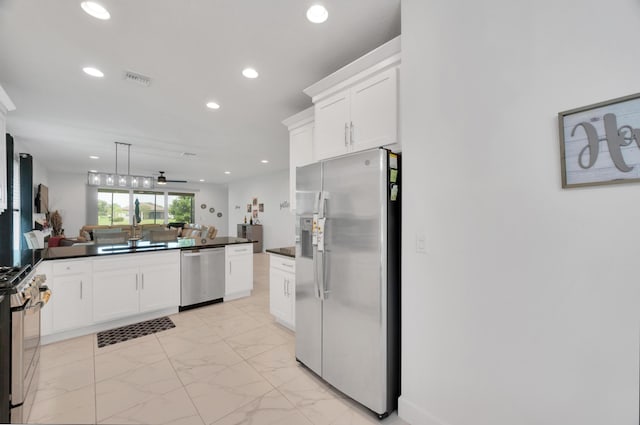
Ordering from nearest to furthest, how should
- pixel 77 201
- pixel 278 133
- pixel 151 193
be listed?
1. pixel 278 133
2. pixel 77 201
3. pixel 151 193

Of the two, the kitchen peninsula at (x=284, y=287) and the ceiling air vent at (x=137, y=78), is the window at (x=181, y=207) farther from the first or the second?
the kitchen peninsula at (x=284, y=287)

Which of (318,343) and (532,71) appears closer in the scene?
(532,71)

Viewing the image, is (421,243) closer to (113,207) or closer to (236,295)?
(236,295)

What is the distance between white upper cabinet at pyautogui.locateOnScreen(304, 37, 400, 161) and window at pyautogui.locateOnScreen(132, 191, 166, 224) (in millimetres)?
10088

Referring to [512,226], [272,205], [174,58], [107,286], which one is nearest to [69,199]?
[272,205]

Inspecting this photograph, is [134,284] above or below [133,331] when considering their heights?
above

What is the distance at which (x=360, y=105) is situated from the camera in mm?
2146

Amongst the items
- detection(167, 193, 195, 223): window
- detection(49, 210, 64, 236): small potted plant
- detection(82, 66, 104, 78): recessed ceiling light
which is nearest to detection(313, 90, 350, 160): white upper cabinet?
detection(82, 66, 104, 78): recessed ceiling light

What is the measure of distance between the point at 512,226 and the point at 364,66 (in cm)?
153

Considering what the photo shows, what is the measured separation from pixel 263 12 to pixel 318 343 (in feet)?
8.26

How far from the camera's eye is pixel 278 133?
453cm

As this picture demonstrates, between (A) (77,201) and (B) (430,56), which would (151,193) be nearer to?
(A) (77,201)


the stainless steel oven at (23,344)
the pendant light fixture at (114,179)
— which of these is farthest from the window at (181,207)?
the stainless steel oven at (23,344)

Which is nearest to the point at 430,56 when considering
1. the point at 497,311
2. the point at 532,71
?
the point at 532,71
